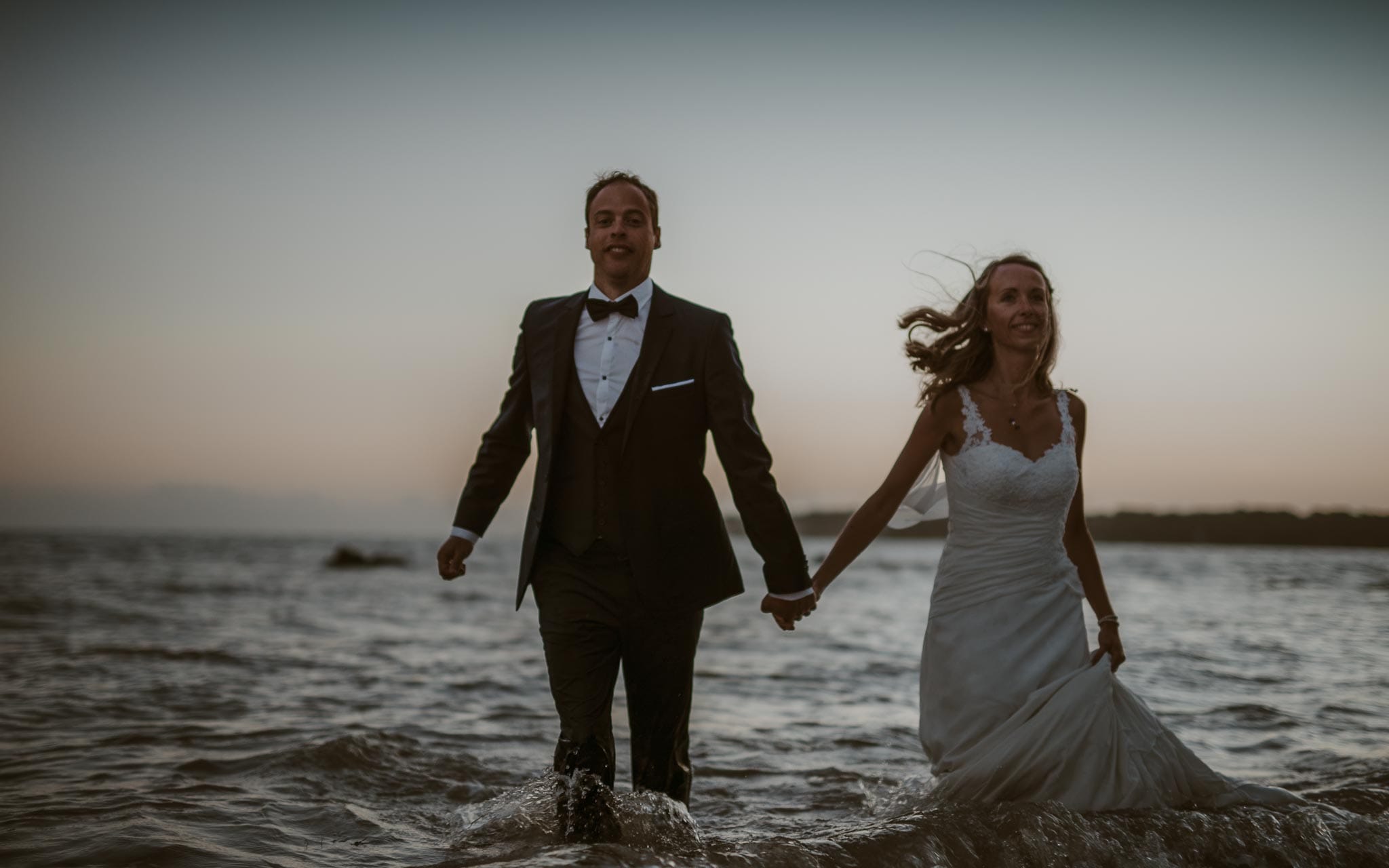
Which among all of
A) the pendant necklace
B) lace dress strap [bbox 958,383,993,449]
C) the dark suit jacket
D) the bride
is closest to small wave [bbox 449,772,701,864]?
the dark suit jacket

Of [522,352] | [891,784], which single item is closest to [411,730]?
[891,784]

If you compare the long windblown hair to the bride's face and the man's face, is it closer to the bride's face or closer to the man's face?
the bride's face

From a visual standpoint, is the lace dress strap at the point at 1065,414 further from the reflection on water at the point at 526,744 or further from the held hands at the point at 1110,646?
the reflection on water at the point at 526,744

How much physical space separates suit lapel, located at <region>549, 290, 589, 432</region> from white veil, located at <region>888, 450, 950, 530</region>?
1.63 metres

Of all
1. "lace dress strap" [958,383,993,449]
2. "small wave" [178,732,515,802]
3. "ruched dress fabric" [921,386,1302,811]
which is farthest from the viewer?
"small wave" [178,732,515,802]

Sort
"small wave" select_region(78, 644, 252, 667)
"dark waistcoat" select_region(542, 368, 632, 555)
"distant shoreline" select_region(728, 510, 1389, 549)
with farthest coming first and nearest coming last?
1. "distant shoreline" select_region(728, 510, 1389, 549)
2. "small wave" select_region(78, 644, 252, 667)
3. "dark waistcoat" select_region(542, 368, 632, 555)

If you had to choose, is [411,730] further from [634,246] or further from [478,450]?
[634,246]

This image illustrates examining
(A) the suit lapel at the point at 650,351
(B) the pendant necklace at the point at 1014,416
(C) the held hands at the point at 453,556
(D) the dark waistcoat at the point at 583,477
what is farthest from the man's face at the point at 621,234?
(B) the pendant necklace at the point at 1014,416

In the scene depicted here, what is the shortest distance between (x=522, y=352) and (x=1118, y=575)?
28.4 m

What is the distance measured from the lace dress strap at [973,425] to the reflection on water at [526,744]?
1433mm

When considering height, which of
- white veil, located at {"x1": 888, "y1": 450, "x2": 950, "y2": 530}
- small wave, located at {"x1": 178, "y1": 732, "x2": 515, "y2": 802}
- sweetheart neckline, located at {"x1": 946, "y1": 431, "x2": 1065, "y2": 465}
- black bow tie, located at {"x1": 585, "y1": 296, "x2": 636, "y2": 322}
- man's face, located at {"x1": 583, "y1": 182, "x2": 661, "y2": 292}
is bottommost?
small wave, located at {"x1": 178, "y1": 732, "x2": 515, "y2": 802}

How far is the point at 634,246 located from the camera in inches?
163

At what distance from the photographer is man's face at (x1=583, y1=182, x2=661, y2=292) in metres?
4.11

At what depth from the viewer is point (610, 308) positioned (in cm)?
414
